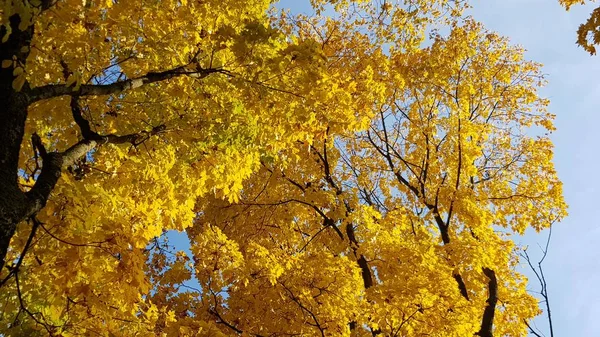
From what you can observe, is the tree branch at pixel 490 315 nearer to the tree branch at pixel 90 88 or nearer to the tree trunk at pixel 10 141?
the tree branch at pixel 90 88

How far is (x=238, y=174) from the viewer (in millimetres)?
5469

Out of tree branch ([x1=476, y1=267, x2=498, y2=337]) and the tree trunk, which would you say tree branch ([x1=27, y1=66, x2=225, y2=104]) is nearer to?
the tree trunk

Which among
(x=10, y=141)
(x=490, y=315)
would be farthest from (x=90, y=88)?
(x=490, y=315)

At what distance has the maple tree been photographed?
4.12 m

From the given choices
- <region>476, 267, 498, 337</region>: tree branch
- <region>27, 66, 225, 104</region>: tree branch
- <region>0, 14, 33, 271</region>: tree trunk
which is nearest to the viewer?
<region>0, 14, 33, 271</region>: tree trunk

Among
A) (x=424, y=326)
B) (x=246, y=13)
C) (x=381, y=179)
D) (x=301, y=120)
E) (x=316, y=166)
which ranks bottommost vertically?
(x=424, y=326)

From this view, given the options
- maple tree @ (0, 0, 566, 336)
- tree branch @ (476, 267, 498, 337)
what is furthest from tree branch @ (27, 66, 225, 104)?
tree branch @ (476, 267, 498, 337)

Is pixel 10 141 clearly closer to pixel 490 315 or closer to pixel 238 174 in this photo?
pixel 238 174

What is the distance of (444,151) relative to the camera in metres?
9.97

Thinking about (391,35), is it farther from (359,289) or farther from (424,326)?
(424,326)

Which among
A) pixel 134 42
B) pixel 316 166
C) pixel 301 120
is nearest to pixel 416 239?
pixel 316 166

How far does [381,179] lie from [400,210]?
244cm

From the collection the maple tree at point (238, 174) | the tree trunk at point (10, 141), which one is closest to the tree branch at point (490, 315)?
the maple tree at point (238, 174)

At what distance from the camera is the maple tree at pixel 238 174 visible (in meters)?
4.12
